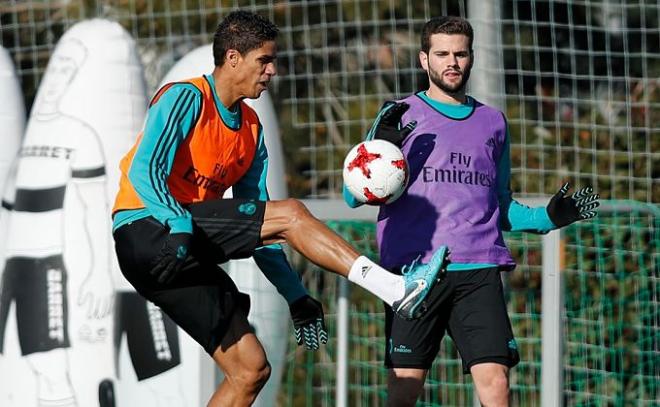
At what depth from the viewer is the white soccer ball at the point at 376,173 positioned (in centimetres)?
594

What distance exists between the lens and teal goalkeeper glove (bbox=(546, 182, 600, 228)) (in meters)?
6.37

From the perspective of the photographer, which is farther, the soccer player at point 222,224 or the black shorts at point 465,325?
the black shorts at point 465,325

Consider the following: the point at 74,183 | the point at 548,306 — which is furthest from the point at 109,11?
the point at 548,306

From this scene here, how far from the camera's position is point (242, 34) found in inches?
234

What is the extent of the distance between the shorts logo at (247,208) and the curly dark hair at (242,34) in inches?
25.3

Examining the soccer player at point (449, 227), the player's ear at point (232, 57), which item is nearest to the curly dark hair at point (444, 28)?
the soccer player at point (449, 227)

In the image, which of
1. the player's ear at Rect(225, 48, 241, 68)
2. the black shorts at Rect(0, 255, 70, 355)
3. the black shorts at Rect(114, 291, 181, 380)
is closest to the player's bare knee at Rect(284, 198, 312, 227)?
the player's ear at Rect(225, 48, 241, 68)

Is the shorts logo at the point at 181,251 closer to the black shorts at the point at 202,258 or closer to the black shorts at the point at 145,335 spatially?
the black shorts at the point at 202,258

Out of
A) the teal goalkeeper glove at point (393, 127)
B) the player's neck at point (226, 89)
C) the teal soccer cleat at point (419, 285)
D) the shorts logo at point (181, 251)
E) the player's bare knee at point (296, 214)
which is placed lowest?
→ the teal soccer cleat at point (419, 285)

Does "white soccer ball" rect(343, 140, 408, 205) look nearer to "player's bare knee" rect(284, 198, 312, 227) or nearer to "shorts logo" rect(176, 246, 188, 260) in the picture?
"player's bare knee" rect(284, 198, 312, 227)

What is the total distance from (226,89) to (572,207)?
1565 millimetres

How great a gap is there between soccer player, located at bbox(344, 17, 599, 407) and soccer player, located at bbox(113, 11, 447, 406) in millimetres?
424


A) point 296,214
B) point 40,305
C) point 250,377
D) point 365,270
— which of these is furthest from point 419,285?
point 40,305

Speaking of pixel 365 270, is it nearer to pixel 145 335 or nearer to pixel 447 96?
pixel 447 96
